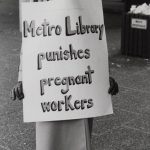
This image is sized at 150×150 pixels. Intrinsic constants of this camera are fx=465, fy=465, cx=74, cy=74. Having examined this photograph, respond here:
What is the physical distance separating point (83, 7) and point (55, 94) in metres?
0.52

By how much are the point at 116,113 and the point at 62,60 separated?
116 inches

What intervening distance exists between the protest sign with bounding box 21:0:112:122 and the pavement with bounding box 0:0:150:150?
6.38 ft

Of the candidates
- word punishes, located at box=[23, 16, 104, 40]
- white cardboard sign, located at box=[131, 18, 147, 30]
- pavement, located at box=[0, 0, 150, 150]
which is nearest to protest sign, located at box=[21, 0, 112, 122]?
word punishes, located at box=[23, 16, 104, 40]

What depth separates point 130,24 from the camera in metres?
8.36

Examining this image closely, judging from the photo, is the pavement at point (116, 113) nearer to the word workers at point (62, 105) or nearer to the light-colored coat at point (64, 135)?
the light-colored coat at point (64, 135)

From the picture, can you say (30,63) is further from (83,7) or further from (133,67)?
(133,67)

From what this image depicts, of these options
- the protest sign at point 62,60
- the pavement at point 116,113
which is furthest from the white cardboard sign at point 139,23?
the protest sign at point 62,60

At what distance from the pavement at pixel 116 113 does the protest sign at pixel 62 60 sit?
1.95 m

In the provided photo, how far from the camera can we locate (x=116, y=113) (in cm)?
548

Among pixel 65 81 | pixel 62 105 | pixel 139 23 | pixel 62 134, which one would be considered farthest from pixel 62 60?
pixel 139 23

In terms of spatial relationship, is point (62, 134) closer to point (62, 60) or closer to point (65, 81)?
point (65, 81)

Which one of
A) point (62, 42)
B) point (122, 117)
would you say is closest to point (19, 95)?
point (62, 42)

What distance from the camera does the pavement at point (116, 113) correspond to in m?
4.64

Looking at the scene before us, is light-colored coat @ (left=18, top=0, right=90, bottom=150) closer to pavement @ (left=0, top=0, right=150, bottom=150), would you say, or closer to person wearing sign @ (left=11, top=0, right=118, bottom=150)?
person wearing sign @ (left=11, top=0, right=118, bottom=150)
